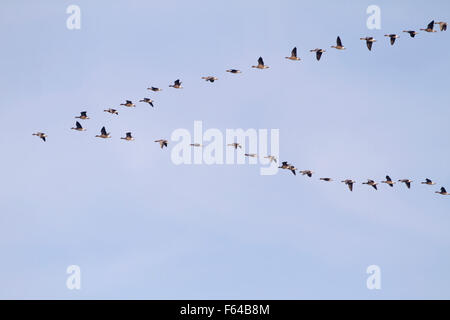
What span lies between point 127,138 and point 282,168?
19.2 metres

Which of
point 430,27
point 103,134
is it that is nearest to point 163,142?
point 103,134

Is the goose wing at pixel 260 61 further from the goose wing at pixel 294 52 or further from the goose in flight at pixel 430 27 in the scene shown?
the goose in flight at pixel 430 27

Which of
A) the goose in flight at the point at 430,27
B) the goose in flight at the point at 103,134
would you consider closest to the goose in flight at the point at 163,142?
the goose in flight at the point at 103,134

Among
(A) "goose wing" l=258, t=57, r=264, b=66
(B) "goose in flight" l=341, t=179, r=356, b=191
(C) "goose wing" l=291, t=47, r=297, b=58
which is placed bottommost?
(B) "goose in flight" l=341, t=179, r=356, b=191

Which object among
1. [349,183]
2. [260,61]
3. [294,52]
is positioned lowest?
[349,183]

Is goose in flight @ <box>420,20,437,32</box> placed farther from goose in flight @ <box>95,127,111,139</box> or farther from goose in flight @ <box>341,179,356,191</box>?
goose in flight @ <box>95,127,111,139</box>

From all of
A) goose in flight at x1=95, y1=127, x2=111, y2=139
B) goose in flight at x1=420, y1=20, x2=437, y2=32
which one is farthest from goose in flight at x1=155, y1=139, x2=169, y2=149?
goose in flight at x1=420, y1=20, x2=437, y2=32

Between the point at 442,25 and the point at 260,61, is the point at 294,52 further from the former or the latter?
the point at 442,25

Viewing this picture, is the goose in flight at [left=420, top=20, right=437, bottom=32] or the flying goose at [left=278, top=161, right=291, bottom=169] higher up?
the goose in flight at [left=420, top=20, right=437, bottom=32]
